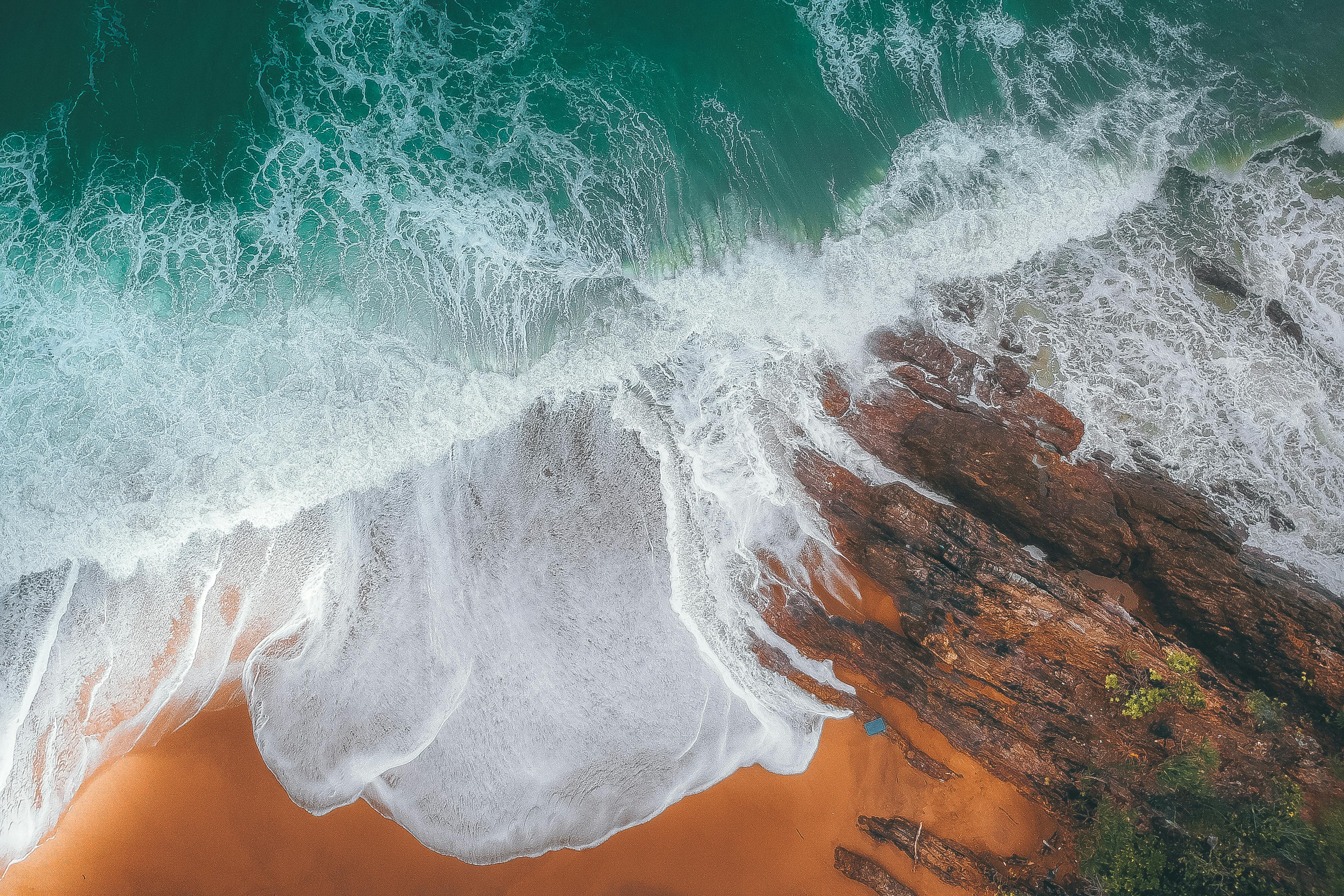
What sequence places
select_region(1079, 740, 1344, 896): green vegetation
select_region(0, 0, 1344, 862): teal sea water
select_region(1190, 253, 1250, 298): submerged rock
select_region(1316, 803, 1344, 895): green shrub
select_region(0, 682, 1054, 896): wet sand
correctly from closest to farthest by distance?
select_region(1316, 803, 1344, 895): green shrub
select_region(1079, 740, 1344, 896): green vegetation
select_region(0, 682, 1054, 896): wet sand
select_region(0, 0, 1344, 862): teal sea water
select_region(1190, 253, 1250, 298): submerged rock

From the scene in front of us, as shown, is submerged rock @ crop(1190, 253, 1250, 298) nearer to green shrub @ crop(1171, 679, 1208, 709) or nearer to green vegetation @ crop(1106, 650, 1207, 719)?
green vegetation @ crop(1106, 650, 1207, 719)

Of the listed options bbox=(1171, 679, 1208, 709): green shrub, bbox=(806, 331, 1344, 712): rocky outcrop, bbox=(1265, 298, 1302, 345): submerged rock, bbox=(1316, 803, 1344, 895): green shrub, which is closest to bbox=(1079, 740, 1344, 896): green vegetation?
bbox=(1316, 803, 1344, 895): green shrub

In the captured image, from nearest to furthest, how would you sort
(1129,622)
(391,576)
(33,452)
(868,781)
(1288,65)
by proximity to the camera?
(1129,622)
(868,781)
(391,576)
(33,452)
(1288,65)

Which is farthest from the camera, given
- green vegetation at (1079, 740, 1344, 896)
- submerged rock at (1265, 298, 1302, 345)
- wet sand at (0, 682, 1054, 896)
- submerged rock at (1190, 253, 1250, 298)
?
submerged rock at (1190, 253, 1250, 298)

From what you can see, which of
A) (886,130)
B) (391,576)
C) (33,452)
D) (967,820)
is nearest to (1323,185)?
(886,130)

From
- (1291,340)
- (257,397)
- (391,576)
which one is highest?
(1291,340)

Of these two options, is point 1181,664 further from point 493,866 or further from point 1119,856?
point 493,866

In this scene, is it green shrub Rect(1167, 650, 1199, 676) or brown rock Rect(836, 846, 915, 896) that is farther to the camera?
brown rock Rect(836, 846, 915, 896)

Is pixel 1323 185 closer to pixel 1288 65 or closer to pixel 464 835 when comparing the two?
pixel 1288 65

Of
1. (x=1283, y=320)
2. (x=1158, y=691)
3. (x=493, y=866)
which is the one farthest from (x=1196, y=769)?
(x=493, y=866)
